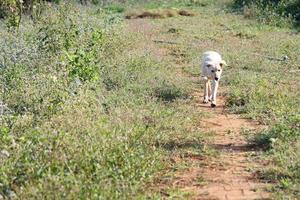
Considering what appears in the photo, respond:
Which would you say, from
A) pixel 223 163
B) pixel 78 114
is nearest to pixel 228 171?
pixel 223 163

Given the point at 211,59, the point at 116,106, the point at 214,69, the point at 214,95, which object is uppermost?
the point at 211,59

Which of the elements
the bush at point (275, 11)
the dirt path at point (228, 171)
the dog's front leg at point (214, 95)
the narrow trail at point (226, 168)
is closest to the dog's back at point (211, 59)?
the dog's front leg at point (214, 95)

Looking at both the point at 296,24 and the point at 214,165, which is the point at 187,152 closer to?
the point at 214,165

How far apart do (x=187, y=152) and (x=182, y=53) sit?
7442 mm

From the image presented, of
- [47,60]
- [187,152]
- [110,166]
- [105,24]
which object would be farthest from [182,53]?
[110,166]

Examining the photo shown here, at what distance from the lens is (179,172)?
6.16 meters

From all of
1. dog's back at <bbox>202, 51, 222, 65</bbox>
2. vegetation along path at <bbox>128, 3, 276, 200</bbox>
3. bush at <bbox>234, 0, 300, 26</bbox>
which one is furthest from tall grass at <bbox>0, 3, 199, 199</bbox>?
bush at <bbox>234, 0, 300, 26</bbox>

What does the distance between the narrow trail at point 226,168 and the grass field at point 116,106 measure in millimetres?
135

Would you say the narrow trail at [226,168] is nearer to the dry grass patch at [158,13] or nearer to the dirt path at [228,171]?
the dirt path at [228,171]

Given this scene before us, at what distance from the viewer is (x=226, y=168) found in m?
6.25

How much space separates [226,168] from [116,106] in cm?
240

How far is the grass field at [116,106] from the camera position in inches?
211

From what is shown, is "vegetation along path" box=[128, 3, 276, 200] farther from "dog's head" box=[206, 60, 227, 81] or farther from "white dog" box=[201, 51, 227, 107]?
"dog's head" box=[206, 60, 227, 81]

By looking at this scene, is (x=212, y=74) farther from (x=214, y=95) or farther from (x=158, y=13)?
(x=158, y=13)
